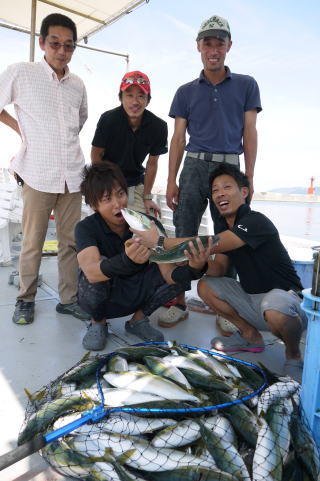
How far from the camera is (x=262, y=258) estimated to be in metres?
2.67

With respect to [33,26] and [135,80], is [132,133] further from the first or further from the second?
[33,26]

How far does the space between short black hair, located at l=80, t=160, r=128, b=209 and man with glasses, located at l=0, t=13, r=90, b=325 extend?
2.06ft

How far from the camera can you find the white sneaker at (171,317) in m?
3.27

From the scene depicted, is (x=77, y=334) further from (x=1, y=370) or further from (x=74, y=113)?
(x=74, y=113)

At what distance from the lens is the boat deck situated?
1.76 m

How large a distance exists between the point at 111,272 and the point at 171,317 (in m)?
1.01

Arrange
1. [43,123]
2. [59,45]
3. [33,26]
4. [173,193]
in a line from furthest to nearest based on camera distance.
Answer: [33,26]
[173,193]
[43,123]
[59,45]

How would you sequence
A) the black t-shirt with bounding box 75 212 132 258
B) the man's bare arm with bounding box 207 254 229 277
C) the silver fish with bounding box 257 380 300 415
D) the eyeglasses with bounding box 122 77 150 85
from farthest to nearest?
the eyeglasses with bounding box 122 77 150 85, the man's bare arm with bounding box 207 254 229 277, the black t-shirt with bounding box 75 212 132 258, the silver fish with bounding box 257 380 300 415

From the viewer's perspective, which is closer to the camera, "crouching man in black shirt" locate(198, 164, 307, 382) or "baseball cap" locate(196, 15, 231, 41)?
"crouching man in black shirt" locate(198, 164, 307, 382)

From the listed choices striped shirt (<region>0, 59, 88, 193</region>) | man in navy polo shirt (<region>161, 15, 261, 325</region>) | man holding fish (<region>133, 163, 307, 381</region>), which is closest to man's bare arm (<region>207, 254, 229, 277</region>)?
man holding fish (<region>133, 163, 307, 381</region>)

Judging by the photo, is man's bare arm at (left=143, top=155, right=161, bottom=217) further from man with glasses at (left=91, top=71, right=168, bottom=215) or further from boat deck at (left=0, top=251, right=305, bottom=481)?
boat deck at (left=0, top=251, right=305, bottom=481)

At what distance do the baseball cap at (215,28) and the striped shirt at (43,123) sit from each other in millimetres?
1200

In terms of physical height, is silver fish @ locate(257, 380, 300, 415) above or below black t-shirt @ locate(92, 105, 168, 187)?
below

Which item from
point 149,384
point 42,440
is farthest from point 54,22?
point 42,440
